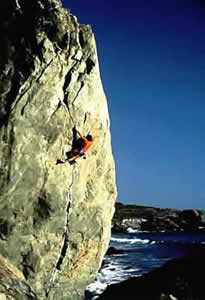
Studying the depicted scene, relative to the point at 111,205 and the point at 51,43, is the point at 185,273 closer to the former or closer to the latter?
the point at 111,205

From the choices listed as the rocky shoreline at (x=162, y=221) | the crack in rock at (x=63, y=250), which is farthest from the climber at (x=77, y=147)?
the rocky shoreline at (x=162, y=221)

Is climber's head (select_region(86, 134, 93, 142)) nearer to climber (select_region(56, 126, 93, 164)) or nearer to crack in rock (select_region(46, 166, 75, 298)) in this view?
climber (select_region(56, 126, 93, 164))

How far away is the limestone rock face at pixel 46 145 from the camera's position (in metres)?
17.3

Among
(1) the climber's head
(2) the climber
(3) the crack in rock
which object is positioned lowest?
(3) the crack in rock

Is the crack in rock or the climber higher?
the climber

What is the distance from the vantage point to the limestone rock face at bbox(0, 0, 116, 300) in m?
17.3

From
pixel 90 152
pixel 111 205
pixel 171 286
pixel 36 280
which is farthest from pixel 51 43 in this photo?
pixel 171 286

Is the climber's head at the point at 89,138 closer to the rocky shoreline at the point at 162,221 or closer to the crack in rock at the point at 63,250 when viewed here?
the crack in rock at the point at 63,250

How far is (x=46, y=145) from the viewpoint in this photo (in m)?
18.0

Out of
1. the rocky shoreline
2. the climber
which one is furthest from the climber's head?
the rocky shoreline

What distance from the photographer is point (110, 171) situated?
21.6 meters

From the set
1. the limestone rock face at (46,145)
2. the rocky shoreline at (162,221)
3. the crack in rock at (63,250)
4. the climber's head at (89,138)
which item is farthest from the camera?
the rocky shoreline at (162,221)

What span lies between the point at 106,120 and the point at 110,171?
253cm

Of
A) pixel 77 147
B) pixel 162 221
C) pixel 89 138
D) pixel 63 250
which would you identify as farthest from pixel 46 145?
pixel 162 221
